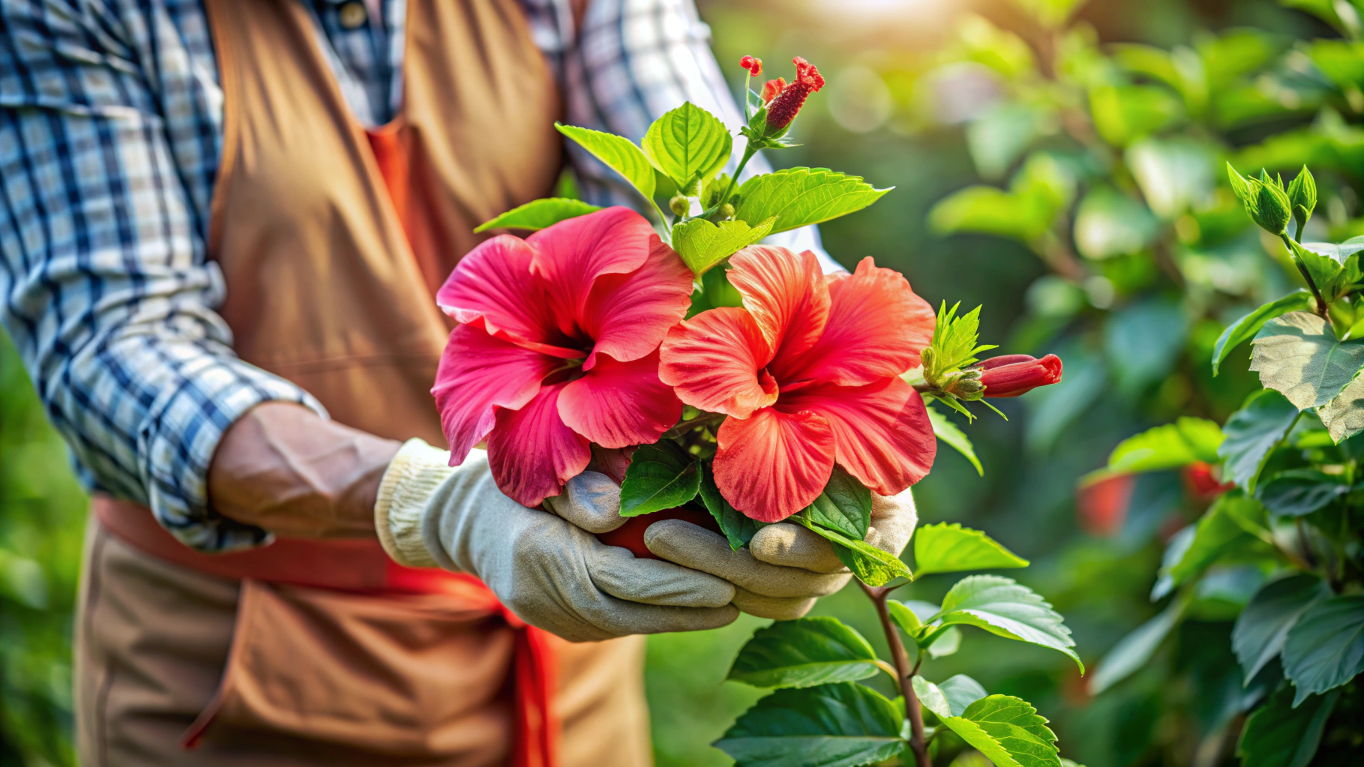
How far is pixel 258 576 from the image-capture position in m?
1.00

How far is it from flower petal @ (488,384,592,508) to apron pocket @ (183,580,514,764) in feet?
1.56

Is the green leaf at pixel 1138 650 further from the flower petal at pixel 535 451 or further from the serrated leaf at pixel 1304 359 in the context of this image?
the flower petal at pixel 535 451

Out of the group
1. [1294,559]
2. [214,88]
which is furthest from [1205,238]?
[214,88]

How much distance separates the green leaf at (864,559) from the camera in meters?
0.58

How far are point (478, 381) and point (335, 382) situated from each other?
1.42ft

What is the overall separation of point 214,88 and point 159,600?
574mm

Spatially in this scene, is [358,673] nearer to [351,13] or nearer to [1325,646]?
[351,13]

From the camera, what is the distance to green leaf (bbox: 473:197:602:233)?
697mm

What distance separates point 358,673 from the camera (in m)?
1.00

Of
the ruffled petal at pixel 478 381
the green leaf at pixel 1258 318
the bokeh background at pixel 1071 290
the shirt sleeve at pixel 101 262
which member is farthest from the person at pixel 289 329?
the bokeh background at pixel 1071 290

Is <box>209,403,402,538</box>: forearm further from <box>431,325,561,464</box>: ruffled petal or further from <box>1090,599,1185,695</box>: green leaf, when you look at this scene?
<box>1090,599,1185,695</box>: green leaf

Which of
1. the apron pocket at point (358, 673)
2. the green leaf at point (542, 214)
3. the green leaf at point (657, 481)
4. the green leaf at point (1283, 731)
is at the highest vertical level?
the green leaf at point (542, 214)

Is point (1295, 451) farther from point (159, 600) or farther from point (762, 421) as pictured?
point (159, 600)

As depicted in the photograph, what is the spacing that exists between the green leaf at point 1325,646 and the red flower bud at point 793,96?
54 cm
